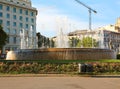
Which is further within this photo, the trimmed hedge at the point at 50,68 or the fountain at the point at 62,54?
the fountain at the point at 62,54

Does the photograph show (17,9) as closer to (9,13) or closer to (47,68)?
(9,13)

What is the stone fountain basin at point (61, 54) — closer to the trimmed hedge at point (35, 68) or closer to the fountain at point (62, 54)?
the fountain at point (62, 54)

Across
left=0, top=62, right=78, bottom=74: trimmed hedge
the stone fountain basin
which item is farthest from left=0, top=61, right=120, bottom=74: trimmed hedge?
the stone fountain basin

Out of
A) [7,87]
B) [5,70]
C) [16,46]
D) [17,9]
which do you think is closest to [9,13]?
[17,9]

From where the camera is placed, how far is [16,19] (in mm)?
101188

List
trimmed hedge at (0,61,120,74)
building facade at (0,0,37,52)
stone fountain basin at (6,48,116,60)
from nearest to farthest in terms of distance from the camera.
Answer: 1. trimmed hedge at (0,61,120,74)
2. stone fountain basin at (6,48,116,60)
3. building facade at (0,0,37,52)

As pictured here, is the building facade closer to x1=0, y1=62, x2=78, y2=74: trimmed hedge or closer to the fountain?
the fountain

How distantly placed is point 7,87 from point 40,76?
6.21 m

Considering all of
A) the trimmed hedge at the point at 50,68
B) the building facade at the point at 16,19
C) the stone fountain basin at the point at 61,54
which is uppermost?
the building facade at the point at 16,19

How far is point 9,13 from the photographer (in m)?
99.0

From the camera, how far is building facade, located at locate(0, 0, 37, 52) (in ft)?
318

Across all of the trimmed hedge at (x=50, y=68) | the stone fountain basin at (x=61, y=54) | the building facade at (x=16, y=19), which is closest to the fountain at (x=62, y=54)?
the stone fountain basin at (x=61, y=54)

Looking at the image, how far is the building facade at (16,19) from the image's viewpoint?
3819 inches

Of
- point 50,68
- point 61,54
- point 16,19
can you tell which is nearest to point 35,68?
point 50,68
